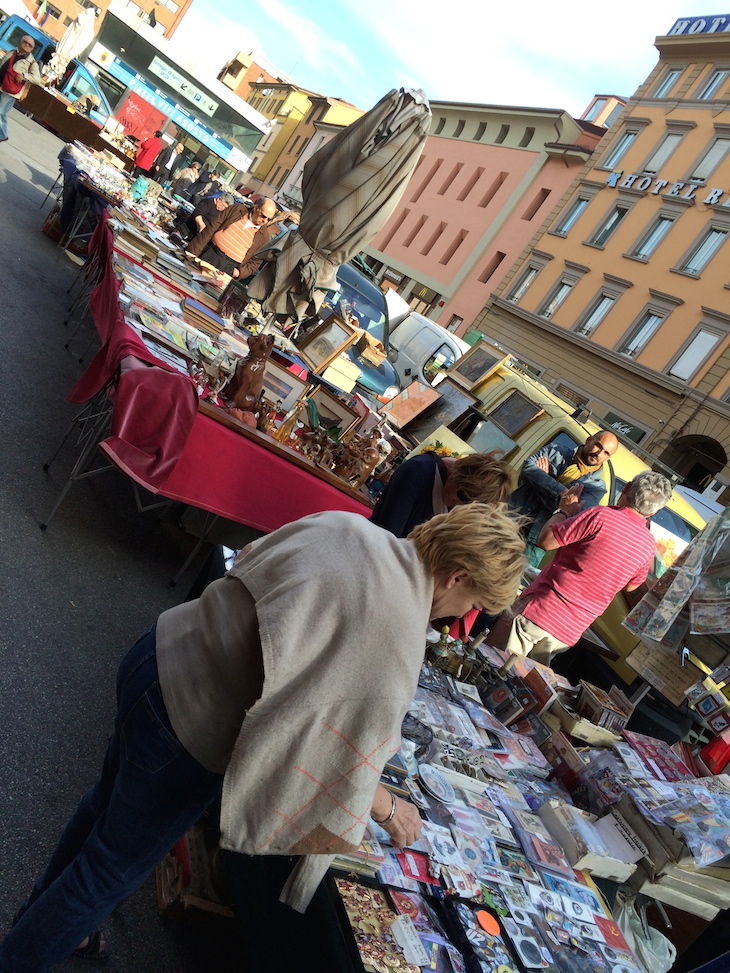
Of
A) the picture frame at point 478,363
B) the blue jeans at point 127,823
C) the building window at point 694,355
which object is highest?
the building window at point 694,355

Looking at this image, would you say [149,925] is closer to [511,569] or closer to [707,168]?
[511,569]

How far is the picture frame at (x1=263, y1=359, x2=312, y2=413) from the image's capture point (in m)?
4.16

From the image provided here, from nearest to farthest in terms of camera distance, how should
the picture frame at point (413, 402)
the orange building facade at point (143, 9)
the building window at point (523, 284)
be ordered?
1. the picture frame at point (413, 402)
2. the building window at point (523, 284)
3. the orange building facade at point (143, 9)

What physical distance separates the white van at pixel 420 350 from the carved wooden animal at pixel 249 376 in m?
8.47

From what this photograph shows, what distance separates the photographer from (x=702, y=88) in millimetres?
23719

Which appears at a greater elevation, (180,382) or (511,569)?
(511,569)

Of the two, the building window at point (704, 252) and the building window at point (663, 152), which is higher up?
the building window at point (663, 152)

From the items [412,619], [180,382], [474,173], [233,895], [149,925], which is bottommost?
[149,925]

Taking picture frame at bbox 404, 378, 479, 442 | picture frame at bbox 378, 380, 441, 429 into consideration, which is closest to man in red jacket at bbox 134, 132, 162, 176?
picture frame at bbox 378, 380, 441, 429

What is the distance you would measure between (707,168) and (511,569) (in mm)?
25381

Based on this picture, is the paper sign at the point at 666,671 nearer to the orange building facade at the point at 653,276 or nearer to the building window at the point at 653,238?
the orange building facade at the point at 653,276

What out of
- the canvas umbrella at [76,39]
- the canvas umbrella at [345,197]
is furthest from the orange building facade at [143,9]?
the canvas umbrella at [345,197]

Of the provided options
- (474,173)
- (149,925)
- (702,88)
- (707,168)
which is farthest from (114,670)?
(474,173)

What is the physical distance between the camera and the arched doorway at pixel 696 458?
2103cm
